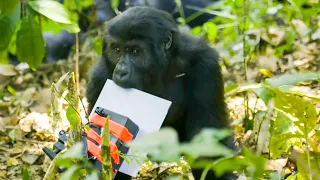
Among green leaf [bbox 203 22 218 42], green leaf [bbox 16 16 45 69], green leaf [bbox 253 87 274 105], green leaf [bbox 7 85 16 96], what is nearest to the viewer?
green leaf [bbox 253 87 274 105]

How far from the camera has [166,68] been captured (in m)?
3.27

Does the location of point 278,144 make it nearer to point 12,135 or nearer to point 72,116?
point 72,116

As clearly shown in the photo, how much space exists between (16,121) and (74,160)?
2.14 metres

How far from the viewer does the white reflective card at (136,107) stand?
292 centimetres

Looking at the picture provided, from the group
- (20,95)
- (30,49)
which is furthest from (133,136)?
(20,95)

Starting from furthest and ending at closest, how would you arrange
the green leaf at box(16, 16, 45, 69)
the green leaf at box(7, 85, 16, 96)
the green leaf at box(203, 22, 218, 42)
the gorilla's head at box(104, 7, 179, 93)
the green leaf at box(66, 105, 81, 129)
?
1. the green leaf at box(203, 22, 218, 42)
2. the green leaf at box(7, 85, 16, 96)
3. the gorilla's head at box(104, 7, 179, 93)
4. the green leaf at box(16, 16, 45, 69)
5. the green leaf at box(66, 105, 81, 129)

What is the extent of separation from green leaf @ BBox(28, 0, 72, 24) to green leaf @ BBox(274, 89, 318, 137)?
1.12 metres

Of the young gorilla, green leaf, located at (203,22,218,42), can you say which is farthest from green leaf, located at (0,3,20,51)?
green leaf, located at (203,22,218,42)

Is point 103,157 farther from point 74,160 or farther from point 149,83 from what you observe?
point 149,83

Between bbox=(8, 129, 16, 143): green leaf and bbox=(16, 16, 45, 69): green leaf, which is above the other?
bbox=(16, 16, 45, 69): green leaf

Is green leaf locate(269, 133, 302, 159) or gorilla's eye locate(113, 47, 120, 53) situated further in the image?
gorilla's eye locate(113, 47, 120, 53)

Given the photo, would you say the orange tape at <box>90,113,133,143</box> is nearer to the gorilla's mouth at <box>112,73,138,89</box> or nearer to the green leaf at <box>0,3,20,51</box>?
the gorilla's mouth at <box>112,73,138,89</box>

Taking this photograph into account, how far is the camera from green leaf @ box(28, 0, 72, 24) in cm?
284

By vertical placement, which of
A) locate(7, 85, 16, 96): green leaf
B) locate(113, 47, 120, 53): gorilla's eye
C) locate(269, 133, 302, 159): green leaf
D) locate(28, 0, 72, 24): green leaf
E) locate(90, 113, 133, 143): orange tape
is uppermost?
locate(28, 0, 72, 24): green leaf
